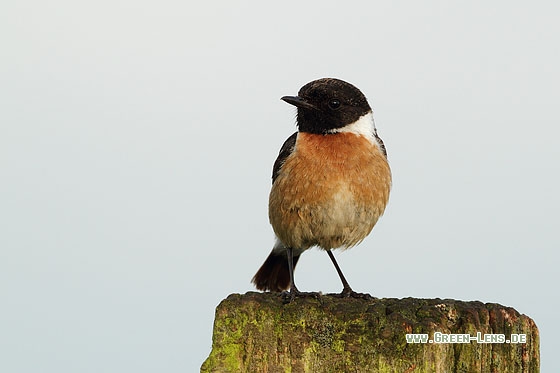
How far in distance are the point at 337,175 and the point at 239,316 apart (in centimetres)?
264

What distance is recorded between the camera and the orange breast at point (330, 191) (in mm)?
7020

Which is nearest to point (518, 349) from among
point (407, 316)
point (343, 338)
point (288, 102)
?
point (407, 316)

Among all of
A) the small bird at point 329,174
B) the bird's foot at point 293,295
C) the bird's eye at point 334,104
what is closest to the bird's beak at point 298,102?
the small bird at point 329,174

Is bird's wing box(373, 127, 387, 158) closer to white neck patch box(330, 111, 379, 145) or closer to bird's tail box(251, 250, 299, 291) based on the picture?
white neck patch box(330, 111, 379, 145)

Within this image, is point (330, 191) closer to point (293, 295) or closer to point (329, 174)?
point (329, 174)

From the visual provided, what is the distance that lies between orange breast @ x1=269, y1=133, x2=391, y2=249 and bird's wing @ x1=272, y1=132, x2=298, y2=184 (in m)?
0.11

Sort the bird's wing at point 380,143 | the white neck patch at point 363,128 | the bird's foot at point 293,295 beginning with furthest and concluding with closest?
the bird's wing at point 380,143
the white neck patch at point 363,128
the bird's foot at point 293,295

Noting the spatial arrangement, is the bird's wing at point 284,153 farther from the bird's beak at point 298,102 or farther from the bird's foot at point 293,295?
the bird's foot at point 293,295

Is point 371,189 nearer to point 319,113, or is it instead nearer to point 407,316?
point 319,113

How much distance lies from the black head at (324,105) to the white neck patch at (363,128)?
0.04 m

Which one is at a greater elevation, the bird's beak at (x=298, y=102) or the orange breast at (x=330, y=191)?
the bird's beak at (x=298, y=102)

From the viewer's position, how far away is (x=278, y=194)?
730 centimetres

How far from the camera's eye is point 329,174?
23.1ft

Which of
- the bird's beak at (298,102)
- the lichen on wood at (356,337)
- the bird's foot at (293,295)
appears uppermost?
the bird's beak at (298,102)
